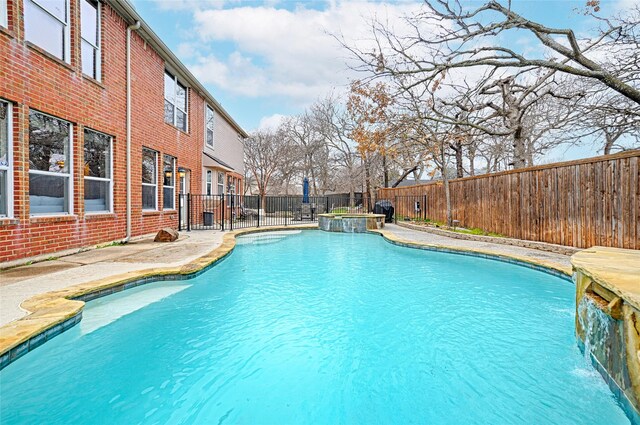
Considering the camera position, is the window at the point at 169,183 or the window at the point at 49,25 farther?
the window at the point at 169,183

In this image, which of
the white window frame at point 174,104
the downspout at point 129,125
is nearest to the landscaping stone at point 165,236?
the downspout at point 129,125

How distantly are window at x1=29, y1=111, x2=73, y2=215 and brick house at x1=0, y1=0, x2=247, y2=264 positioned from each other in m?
0.02

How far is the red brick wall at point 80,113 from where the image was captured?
477 centimetres

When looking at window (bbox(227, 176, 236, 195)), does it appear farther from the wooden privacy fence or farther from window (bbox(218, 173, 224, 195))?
the wooden privacy fence

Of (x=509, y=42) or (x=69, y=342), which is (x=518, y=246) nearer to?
(x=509, y=42)

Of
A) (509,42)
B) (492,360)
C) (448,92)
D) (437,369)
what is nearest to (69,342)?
(437,369)

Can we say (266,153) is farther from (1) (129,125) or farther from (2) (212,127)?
(1) (129,125)

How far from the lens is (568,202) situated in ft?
21.7

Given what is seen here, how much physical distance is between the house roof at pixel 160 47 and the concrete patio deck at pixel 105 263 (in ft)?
17.4

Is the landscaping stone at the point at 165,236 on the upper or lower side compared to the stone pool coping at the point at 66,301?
upper

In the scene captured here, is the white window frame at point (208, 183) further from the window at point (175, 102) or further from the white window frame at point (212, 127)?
the window at point (175, 102)

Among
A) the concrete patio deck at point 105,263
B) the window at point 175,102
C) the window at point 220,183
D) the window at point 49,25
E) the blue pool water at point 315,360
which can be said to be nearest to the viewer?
the blue pool water at point 315,360

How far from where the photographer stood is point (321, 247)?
9.12 meters

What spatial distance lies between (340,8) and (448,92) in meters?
5.42
